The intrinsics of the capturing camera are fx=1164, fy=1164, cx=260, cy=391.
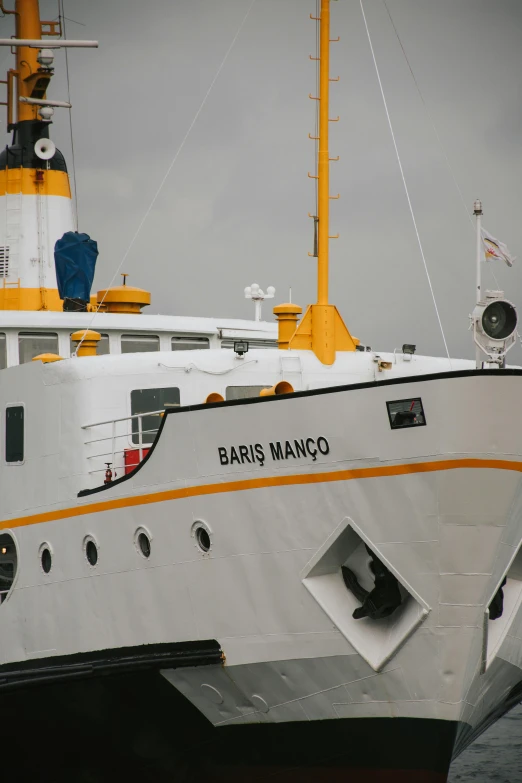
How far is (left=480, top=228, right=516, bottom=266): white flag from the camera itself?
11.1 m

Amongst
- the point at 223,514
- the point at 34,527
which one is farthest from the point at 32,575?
the point at 223,514

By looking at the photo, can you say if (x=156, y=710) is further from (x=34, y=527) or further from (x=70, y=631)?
(x=34, y=527)

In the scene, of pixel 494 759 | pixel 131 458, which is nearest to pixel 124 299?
pixel 131 458

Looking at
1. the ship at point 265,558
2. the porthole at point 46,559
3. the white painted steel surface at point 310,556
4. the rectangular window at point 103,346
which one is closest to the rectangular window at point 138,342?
the rectangular window at point 103,346

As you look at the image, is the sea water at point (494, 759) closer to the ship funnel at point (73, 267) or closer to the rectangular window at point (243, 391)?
the rectangular window at point (243, 391)

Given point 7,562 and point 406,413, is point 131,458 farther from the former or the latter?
point 406,413

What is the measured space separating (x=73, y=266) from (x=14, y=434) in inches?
157

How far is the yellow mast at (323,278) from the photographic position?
1346 cm

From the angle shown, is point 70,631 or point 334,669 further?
point 70,631

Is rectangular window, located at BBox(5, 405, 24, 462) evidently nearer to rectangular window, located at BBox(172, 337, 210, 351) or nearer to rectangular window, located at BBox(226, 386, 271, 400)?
rectangular window, located at BBox(226, 386, 271, 400)

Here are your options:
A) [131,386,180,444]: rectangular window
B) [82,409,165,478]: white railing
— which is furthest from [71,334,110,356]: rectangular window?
[82,409,165,478]: white railing

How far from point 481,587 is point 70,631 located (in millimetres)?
4837

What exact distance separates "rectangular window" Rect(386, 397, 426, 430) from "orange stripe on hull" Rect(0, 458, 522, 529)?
Answer: 1.15ft

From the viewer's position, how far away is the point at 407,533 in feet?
33.4
